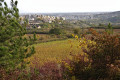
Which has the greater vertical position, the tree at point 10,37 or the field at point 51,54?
the tree at point 10,37

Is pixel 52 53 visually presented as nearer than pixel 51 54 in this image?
No

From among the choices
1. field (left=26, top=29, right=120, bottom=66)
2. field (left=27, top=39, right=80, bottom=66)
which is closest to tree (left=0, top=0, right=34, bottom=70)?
field (left=26, top=29, right=120, bottom=66)

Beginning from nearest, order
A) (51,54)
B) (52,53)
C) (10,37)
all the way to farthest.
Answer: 1. (10,37)
2. (51,54)
3. (52,53)

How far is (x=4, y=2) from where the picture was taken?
6711 mm

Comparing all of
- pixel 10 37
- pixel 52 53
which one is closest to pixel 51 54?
pixel 52 53

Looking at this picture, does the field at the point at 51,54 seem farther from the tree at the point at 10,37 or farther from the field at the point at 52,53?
the tree at the point at 10,37

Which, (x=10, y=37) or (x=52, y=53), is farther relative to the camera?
(x=52, y=53)

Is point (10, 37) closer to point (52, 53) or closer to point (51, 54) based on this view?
point (51, 54)

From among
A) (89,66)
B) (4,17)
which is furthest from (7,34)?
(89,66)

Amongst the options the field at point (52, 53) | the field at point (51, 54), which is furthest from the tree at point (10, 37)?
the field at point (51, 54)

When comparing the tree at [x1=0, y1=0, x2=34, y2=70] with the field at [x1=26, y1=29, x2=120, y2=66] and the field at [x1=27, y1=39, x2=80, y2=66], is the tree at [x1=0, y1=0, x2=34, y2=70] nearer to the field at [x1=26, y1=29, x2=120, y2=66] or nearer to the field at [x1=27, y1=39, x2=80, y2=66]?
the field at [x1=26, y1=29, x2=120, y2=66]

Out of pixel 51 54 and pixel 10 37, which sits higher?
pixel 10 37

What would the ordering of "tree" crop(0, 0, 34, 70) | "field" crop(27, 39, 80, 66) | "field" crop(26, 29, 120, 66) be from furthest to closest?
"field" crop(27, 39, 80, 66) → "field" crop(26, 29, 120, 66) → "tree" crop(0, 0, 34, 70)

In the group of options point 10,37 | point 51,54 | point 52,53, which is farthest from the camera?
point 52,53
